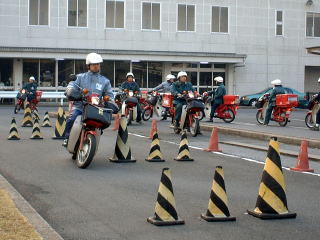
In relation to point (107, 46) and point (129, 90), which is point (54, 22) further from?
point (129, 90)

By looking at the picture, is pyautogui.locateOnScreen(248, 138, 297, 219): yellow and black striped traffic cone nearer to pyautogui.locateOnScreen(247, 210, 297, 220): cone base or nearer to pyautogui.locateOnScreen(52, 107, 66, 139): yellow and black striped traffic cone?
pyautogui.locateOnScreen(247, 210, 297, 220): cone base

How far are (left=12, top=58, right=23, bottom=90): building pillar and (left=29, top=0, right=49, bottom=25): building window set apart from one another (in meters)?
2.69

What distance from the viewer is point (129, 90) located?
82.6 ft

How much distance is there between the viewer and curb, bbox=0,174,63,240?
649 centimetres

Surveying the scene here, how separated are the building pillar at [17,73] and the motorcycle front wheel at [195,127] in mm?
26442

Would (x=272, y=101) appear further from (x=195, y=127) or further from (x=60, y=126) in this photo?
(x=60, y=126)

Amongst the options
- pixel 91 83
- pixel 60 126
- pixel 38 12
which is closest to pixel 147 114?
pixel 60 126

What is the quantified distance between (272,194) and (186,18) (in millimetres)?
40714

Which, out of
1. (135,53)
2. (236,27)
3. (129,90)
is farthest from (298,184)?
(236,27)

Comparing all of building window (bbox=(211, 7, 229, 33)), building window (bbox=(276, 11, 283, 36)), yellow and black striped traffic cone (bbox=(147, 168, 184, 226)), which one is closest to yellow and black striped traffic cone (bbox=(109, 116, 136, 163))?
yellow and black striped traffic cone (bbox=(147, 168, 184, 226))

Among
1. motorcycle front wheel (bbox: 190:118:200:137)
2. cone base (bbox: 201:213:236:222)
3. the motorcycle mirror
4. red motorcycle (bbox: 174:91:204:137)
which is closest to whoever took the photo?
cone base (bbox: 201:213:236:222)

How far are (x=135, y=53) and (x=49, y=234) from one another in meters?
38.9

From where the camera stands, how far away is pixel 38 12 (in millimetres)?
43969

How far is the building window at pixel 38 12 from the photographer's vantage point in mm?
43906
